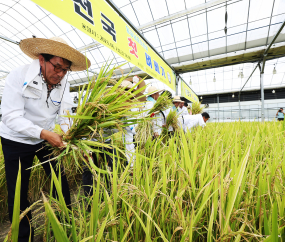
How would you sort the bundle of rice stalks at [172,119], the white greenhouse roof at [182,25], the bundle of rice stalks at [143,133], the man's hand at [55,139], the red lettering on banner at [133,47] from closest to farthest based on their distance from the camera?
the man's hand at [55,139]
the bundle of rice stalks at [143,133]
the bundle of rice stalks at [172,119]
the red lettering on banner at [133,47]
the white greenhouse roof at [182,25]

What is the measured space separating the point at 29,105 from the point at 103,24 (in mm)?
1726

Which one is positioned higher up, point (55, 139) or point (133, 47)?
point (133, 47)

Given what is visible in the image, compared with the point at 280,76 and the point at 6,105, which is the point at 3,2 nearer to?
the point at 6,105

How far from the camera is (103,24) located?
2.10 m

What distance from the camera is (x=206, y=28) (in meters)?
7.79

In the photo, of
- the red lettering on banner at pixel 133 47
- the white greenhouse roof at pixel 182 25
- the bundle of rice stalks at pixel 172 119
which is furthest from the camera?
the white greenhouse roof at pixel 182 25

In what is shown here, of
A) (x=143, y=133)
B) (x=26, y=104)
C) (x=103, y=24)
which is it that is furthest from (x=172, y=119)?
(x=103, y=24)

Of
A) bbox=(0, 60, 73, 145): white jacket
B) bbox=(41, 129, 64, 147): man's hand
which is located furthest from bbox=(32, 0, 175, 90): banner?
bbox=(41, 129, 64, 147): man's hand

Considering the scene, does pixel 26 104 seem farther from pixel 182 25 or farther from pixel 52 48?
pixel 182 25

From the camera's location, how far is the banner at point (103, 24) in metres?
1.52

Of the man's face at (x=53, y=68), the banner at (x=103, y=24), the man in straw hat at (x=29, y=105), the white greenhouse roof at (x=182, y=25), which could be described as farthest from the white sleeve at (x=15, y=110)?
the white greenhouse roof at (x=182, y=25)

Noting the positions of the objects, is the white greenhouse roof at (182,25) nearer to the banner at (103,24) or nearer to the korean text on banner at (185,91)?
the korean text on banner at (185,91)

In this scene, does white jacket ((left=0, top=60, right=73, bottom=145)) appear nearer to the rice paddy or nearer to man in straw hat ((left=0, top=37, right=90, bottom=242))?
man in straw hat ((left=0, top=37, right=90, bottom=242))

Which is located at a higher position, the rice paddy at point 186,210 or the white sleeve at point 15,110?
the white sleeve at point 15,110
